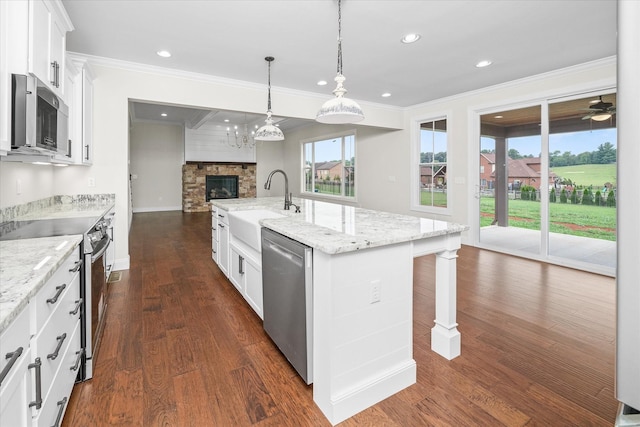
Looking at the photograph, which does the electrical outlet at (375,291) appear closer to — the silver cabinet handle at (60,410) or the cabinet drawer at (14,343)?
the cabinet drawer at (14,343)

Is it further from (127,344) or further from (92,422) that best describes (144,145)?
(92,422)

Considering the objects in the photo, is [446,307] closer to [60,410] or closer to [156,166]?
[60,410]

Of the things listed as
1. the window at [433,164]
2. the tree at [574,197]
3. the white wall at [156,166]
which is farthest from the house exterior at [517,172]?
the white wall at [156,166]

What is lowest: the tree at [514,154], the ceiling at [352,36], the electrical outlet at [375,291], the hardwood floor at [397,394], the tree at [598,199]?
the hardwood floor at [397,394]

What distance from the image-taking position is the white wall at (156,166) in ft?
32.1

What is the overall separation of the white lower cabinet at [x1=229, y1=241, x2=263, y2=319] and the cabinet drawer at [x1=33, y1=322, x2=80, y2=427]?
115cm

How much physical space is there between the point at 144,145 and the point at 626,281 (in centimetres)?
1124

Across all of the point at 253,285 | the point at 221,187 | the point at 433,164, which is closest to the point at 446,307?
the point at 253,285

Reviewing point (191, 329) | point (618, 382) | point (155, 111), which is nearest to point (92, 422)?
point (191, 329)

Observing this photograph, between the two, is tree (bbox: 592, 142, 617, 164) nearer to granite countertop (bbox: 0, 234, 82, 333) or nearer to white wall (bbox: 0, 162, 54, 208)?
granite countertop (bbox: 0, 234, 82, 333)

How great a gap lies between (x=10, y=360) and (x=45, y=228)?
4.90 ft

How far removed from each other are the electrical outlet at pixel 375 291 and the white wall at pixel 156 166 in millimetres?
9782

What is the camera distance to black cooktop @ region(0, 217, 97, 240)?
1.85 meters

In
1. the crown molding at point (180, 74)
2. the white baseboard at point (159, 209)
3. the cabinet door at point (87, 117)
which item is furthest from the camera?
the white baseboard at point (159, 209)
